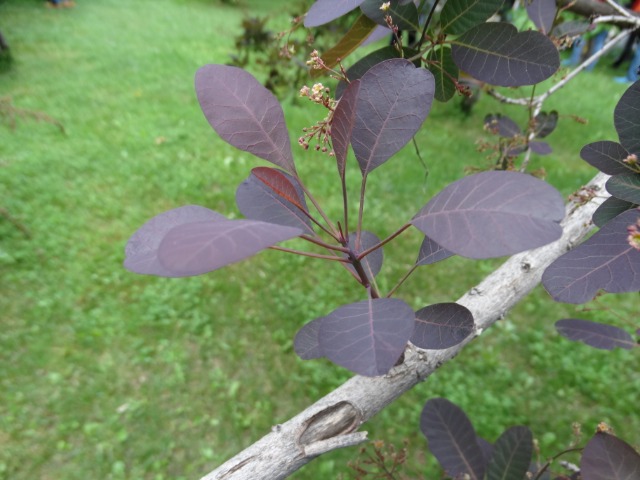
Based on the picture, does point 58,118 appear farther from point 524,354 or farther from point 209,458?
point 524,354

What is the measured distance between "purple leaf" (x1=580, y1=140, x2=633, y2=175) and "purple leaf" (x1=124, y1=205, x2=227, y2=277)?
0.58 meters

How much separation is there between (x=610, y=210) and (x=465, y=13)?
1.28ft

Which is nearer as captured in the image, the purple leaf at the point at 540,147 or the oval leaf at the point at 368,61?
the oval leaf at the point at 368,61

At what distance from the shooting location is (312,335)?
80 centimetres

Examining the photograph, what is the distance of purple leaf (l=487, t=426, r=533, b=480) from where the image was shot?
1022 mm

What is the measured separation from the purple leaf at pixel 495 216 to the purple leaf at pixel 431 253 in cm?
26

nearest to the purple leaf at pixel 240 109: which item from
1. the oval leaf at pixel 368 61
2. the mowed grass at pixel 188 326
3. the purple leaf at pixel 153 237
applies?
the purple leaf at pixel 153 237

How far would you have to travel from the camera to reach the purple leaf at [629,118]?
0.64 m

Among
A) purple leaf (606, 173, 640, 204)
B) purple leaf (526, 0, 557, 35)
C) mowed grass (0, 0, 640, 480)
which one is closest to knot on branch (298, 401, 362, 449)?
purple leaf (606, 173, 640, 204)

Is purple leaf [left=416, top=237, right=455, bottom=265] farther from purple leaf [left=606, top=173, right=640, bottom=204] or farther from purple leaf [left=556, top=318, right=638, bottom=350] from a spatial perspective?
purple leaf [left=556, top=318, right=638, bottom=350]

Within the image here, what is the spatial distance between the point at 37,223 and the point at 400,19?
12.4 feet

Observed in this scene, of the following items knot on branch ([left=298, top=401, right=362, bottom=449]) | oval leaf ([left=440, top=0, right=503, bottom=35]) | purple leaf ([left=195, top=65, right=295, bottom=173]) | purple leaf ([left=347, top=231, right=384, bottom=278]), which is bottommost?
knot on branch ([left=298, top=401, right=362, bottom=449])

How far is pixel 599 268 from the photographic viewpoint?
0.59 meters

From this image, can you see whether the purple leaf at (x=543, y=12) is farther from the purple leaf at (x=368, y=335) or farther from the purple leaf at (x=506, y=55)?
the purple leaf at (x=368, y=335)
